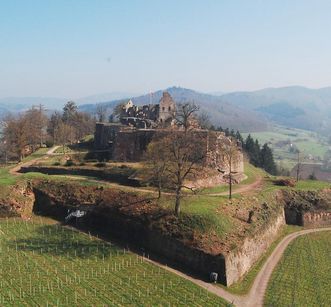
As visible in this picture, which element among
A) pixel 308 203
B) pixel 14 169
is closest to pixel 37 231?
pixel 14 169

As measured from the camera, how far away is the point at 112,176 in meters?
60.8

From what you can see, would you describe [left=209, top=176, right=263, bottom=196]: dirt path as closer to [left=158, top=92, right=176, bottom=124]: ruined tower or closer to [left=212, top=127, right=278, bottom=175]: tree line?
[left=158, top=92, right=176, bottom=124]: ruined tower

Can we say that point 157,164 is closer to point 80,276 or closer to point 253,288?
point 80,276

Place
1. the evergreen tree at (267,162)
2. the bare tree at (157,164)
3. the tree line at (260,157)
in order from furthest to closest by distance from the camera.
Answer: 1. the tree line at (260,157)
2. the evergreen tree at (267,162)
3. the bare tree at (157,164)

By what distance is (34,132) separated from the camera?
9069 centimetres

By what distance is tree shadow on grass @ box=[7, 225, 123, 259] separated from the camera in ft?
138

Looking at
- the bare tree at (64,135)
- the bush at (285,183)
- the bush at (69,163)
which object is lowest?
the bush at (285,183)

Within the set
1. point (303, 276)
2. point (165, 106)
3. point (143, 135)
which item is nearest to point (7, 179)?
point (143, 135)

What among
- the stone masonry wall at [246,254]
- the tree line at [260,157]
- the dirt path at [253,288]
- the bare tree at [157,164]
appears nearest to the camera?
the dirt path at [253,288]

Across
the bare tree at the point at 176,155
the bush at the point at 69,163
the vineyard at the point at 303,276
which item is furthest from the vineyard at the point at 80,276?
the bush at the point at 69,163

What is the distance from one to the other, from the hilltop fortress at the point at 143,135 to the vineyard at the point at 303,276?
16.6 metres

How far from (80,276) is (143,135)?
→ 3425cm

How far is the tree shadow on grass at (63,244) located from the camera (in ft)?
138

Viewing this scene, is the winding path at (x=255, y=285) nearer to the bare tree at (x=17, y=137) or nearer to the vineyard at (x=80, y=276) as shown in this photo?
the vineyard at (x=80, y=276)
